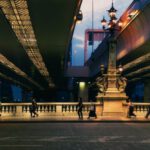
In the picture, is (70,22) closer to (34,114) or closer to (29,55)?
(34,114)

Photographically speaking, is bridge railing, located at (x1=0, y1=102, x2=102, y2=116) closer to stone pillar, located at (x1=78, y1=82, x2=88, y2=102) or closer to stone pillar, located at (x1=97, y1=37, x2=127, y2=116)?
stone pillar, located at (x1=97, y1=37, x2=127, y2=116)

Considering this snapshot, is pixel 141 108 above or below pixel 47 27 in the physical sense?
below

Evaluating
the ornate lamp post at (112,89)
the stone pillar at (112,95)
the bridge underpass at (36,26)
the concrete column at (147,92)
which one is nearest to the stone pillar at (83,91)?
the concrete column at (147,92)

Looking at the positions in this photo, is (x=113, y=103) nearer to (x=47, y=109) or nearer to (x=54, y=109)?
(x=54, y=109)

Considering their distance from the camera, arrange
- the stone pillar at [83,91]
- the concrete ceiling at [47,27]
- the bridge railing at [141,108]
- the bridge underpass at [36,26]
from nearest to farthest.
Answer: the concrete ceiling at [47,27], the bridge underpass at [36,26], the bridge railing at [141,108], the stone pillar at [83,91]

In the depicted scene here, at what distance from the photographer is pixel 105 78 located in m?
37.5

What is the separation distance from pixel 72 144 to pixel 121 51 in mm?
34789

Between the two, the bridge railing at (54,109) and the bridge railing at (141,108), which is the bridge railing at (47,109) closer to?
the bridge railing at (54,109)

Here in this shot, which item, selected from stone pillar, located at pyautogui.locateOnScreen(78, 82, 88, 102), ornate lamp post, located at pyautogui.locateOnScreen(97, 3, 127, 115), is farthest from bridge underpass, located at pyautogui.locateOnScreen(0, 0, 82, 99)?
stone pillar, located at pyautogui.locateOnScreen(78, 82, 88, 102)

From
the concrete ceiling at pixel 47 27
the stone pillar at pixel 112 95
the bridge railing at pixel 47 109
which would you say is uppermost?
the concrete ceiling at pixel 47 27

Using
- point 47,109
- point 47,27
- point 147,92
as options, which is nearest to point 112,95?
point 47,109

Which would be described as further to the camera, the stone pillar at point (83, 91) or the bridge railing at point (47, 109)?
the stone pillar at point (83, 91)

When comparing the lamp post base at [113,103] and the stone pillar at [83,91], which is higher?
the stone pillar at [83,91]

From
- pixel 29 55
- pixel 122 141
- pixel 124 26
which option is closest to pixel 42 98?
pixel 29 55
